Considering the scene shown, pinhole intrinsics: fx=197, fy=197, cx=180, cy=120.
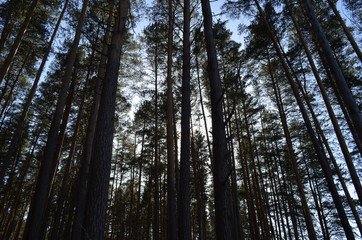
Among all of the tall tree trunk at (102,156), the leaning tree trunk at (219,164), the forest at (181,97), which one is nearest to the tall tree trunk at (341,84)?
the forest at (181,97)

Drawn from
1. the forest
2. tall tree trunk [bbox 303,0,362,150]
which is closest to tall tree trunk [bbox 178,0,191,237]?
the forest

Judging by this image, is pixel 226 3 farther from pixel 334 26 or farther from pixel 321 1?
pixel 334 26

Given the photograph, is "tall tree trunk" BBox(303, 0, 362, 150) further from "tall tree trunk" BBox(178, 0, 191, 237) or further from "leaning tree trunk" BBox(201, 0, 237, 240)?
"tall tree trunk" BBox(178, 0, 191, 237)

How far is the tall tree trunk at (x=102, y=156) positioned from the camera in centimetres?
286

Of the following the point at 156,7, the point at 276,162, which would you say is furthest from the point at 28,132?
the point at 276,162

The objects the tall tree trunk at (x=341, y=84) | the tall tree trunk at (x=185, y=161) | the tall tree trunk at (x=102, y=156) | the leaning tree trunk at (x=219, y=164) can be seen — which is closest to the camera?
the leaning tree trunk at (x=219, y=164)

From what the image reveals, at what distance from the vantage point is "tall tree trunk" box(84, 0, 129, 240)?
286 centimetres

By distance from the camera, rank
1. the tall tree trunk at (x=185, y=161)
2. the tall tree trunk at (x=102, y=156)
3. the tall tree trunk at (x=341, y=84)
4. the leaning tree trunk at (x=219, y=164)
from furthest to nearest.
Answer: the tall tree trunk at (x=185, y=161)
the tall tree trunk at (x=341, y=84)
the tall tree trunk at (x=102, y=156)
the leaning tree trunk at (x=219, y=164)

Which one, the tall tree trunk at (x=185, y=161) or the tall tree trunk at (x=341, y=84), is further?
the tall tree trunk at (x=185, y=161)

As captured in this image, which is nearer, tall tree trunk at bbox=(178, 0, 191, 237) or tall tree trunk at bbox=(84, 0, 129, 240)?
tall tree trunk at bbox=(84, 0, 129, 240)

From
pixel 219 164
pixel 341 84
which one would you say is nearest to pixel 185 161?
pixel 219 164

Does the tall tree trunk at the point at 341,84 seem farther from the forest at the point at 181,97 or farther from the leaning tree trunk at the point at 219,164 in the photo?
the leaning tree trunk at the point at 219,164

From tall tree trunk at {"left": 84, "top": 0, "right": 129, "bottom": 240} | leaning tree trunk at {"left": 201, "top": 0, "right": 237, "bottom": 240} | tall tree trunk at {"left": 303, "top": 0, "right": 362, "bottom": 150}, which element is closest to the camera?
leaning tree trunk at {"left": 201, "top": 0, "right": 237, "bottom": 240}

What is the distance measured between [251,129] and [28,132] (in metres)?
16.5
